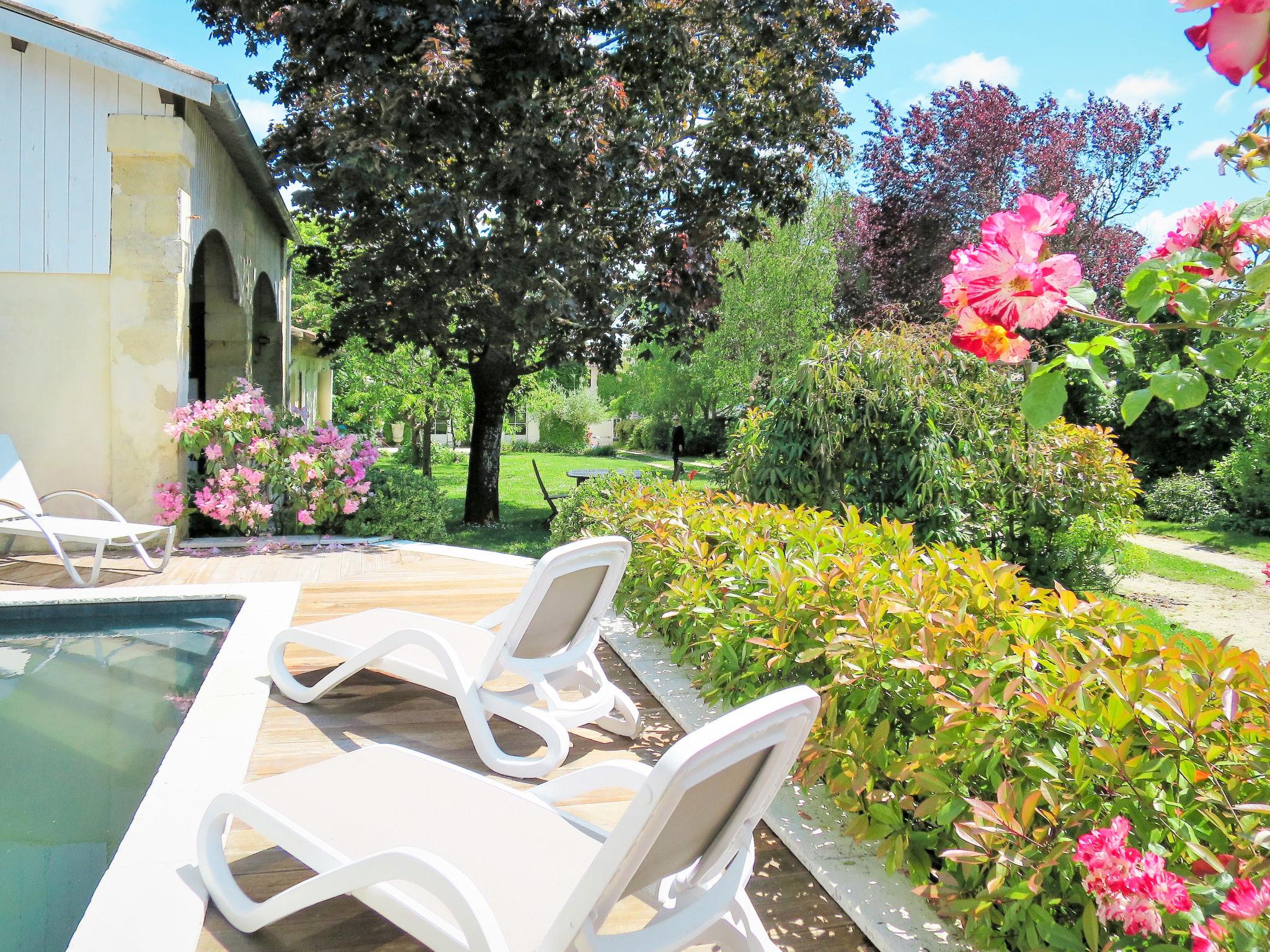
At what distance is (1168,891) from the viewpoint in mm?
1591

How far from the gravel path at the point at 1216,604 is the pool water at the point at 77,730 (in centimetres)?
897

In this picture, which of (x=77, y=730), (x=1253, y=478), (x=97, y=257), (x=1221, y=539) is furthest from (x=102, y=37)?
(x=1253, y=478)

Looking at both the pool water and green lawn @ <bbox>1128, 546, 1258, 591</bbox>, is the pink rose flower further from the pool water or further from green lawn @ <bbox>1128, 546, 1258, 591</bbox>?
green lawn @ <bbox>1128, 546, 1258, 591</bbox>

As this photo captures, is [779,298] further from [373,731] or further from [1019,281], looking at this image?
[1019,281]

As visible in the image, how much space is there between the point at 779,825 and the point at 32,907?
2542mm

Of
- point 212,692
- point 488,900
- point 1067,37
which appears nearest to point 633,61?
point 1067,37

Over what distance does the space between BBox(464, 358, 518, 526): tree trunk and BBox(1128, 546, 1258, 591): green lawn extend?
345 inches

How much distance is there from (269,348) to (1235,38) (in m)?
16.4

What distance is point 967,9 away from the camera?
908 cm

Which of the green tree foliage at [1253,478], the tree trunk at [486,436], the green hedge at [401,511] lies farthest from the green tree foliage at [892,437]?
the green tree foliage at [1253,478]

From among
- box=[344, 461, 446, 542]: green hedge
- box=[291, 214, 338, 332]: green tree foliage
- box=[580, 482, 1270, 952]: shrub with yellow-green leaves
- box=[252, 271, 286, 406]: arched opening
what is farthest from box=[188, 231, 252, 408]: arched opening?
box=[580, 482, 1270, 952]: shrub with yellow-green leaves

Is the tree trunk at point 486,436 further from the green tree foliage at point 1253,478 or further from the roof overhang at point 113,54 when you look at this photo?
the green tree foliage at point 1253,478

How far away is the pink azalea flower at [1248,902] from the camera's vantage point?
1.33 meters

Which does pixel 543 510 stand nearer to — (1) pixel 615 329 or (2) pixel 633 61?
(1) pixel 615 329
